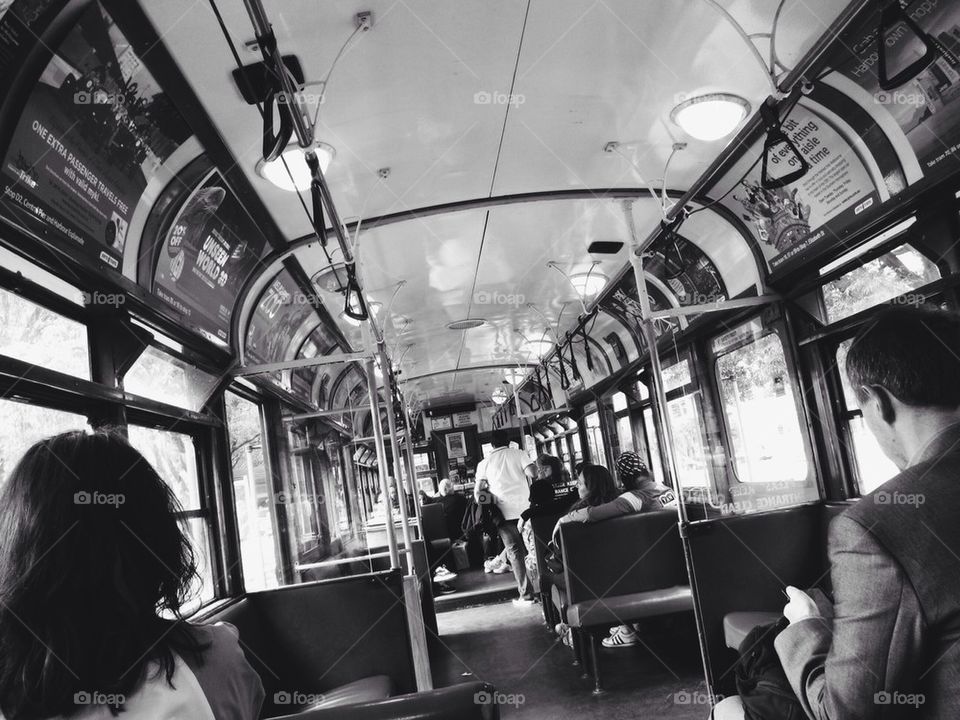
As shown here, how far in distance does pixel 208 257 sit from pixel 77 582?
356 cm

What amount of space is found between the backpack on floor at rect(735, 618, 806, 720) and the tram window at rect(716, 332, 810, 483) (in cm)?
335

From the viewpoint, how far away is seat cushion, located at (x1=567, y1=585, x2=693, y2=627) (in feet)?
14.8

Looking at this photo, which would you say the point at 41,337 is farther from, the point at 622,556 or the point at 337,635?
the point at 622,556

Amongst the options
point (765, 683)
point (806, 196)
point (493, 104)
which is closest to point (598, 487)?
point (806, 196)

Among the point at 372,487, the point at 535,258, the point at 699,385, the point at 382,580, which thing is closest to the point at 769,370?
the point at 699,385

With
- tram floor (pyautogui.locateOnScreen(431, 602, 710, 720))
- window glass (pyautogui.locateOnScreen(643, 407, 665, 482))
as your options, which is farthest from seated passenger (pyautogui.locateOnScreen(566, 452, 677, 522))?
window glass (pyautogui.locateOnScreen(643, 407, 665, 482))

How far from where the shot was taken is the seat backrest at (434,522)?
10173 mm

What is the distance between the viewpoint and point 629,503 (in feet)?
16.5

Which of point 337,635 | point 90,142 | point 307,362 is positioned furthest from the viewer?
point 307,362

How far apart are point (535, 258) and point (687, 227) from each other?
1.55 meters

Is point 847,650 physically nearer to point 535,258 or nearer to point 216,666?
point 216,666

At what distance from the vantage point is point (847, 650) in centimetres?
133
